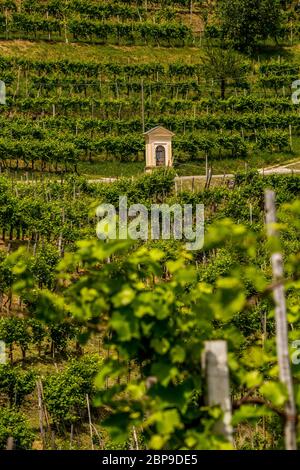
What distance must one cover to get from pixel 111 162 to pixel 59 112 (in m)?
7.11

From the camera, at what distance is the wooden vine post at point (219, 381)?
5629 millimetres

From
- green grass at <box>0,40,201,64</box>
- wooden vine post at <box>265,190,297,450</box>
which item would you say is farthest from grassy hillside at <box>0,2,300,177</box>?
wooden vine post at <box>265,190,297,450</box>

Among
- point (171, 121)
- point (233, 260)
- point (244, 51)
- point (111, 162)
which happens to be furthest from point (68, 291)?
point (244, 51)

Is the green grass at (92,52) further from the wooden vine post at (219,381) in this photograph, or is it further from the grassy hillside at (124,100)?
the wooden vine post at (219,381)

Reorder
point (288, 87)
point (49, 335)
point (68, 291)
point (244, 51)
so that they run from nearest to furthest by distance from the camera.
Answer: point (68, 291) → point (49, 335) → point (288, 87) → point (244, 51)

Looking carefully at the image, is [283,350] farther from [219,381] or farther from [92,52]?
[92,52]

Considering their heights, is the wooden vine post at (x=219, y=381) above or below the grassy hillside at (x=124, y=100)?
below

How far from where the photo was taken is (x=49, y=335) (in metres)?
31.1

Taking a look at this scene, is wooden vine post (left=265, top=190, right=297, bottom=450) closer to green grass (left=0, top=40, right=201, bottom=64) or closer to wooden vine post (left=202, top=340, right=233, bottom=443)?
wooden vine post (left=202, top=340, right=233, bottom=443)

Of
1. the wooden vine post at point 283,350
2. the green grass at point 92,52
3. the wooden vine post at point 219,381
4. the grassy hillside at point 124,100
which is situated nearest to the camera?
the wooden vine post at point 283,350

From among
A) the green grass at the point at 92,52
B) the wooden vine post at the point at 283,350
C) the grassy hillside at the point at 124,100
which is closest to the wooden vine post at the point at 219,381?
the wooden vine post at the point at 283,350

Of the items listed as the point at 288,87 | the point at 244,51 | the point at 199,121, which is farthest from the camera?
the point at 244,51

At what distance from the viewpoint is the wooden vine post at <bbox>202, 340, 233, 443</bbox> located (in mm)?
5629
